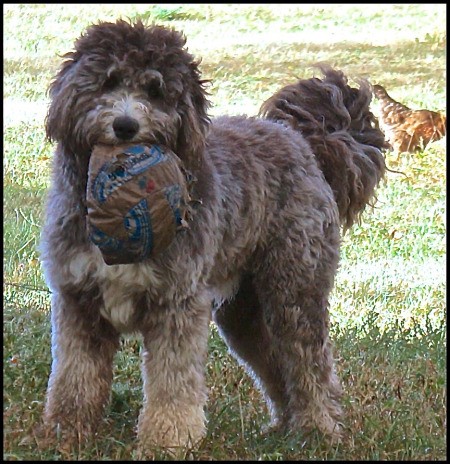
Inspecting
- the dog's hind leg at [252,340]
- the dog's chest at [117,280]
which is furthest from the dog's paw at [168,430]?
the dog's hind leg at [252,340]

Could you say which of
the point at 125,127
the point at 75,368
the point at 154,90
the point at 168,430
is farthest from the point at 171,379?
the point at 154,90

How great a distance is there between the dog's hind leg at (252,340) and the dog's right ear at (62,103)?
5.32 feet

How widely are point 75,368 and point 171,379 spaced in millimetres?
510

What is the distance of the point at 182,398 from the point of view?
5270 mm

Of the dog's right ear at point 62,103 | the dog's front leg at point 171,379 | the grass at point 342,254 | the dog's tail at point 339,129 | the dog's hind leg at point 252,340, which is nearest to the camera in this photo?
the dog's right ear at point 62,103

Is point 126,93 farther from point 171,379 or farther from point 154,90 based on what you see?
point 171,379

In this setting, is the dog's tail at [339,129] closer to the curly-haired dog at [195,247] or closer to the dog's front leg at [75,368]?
the curly-haired dog at [195,247]

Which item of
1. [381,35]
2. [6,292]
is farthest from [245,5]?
[6,292]

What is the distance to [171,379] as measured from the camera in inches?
207

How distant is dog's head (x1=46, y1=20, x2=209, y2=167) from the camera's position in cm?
492

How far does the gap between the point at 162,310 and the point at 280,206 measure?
108 cm

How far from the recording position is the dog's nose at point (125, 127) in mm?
4855

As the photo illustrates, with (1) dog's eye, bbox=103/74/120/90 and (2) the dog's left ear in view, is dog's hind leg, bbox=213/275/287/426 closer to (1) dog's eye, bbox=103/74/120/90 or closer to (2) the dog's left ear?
(2) the dog's left ear

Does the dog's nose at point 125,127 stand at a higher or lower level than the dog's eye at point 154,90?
lower
